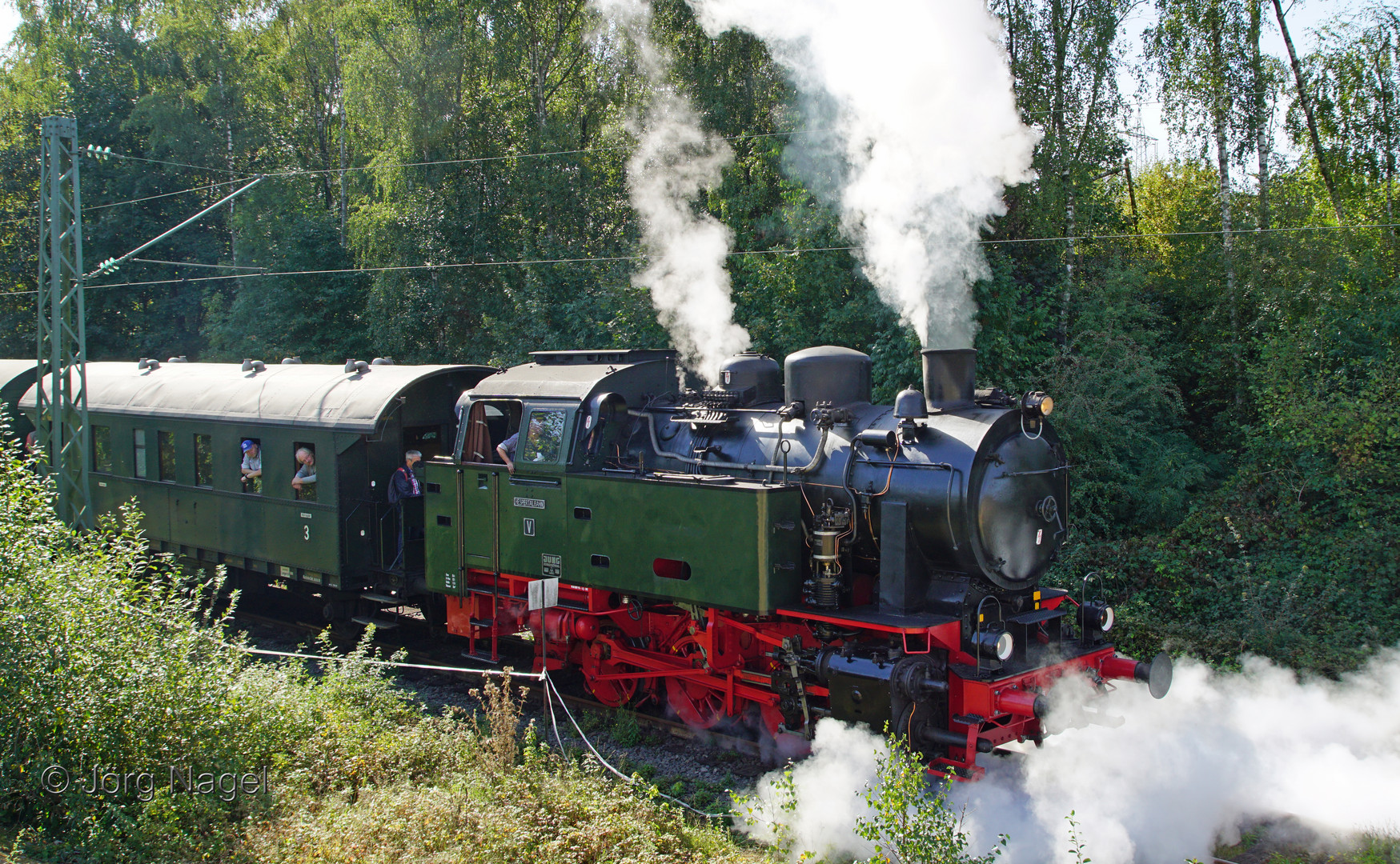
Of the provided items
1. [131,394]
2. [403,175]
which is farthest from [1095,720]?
[403,175]

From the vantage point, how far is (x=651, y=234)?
18406mm

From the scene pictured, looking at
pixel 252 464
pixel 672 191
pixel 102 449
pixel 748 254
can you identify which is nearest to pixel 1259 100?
pixel 748 254

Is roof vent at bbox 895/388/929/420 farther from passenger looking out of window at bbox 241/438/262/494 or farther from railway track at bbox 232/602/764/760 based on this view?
passenger looking out of window at bbox 241/438/262/494

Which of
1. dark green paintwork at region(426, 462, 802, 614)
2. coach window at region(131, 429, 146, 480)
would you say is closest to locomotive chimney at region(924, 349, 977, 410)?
dark green paintwork at region(426, 462, 802, 614)

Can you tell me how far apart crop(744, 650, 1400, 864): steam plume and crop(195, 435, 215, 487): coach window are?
26.6ft

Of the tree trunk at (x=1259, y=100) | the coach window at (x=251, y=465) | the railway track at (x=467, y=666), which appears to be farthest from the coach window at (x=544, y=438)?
the tree trunk at (x=1259, y=100)

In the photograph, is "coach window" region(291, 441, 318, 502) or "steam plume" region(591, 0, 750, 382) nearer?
"coach window" region(291, 441, 318, 502)

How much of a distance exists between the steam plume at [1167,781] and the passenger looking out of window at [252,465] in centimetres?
704

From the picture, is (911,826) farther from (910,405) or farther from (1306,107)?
(1306,107)

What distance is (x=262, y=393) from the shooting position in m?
11.0

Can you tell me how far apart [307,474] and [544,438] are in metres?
3.32

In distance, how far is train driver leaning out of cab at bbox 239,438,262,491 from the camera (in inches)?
425

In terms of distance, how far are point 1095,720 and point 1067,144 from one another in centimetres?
1037

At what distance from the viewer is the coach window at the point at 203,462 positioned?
11.4 metres
